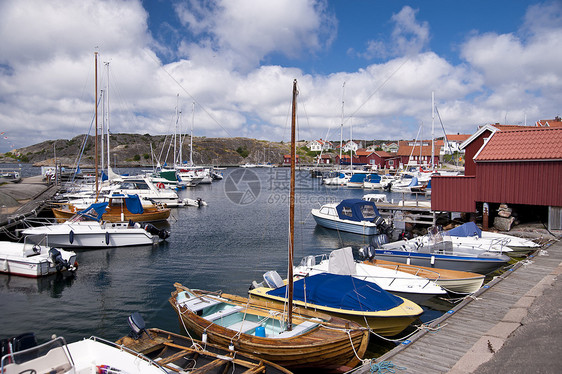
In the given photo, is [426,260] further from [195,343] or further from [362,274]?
[195,343]

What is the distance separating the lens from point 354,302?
42.4 ft

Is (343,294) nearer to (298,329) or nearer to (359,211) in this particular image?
(298,329)

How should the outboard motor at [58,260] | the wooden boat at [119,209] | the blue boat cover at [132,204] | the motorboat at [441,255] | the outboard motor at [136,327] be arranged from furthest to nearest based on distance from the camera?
1. the blue boat cover at [132,204]
2. the wooden boat at [119,209]
3. the outboard motor at [58,260]
4. the motorboat at [441,255]
5. the outboard motor at [136,327]

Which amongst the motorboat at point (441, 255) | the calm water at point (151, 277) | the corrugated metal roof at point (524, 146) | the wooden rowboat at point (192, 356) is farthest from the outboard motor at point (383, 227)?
the wooden rowboat at point (192, 356)

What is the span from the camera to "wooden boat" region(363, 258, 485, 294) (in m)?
16.8

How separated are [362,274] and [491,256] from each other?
7402mm

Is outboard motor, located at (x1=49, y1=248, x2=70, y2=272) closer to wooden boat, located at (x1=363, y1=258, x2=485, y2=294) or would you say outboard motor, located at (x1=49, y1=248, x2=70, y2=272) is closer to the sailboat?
the sailboat

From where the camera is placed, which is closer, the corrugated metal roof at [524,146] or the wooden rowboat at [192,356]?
the wooden rowboat at [192,356]

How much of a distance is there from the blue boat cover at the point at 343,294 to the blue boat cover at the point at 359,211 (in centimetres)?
1918

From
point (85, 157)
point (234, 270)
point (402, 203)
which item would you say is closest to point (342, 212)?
point (402, 203)

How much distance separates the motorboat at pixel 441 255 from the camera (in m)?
19.1

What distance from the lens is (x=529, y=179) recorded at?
82.0ft

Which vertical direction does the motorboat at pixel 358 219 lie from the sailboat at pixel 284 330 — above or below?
above

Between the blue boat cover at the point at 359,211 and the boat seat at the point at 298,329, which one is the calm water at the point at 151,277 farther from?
the boat seat at the point at 298,329
